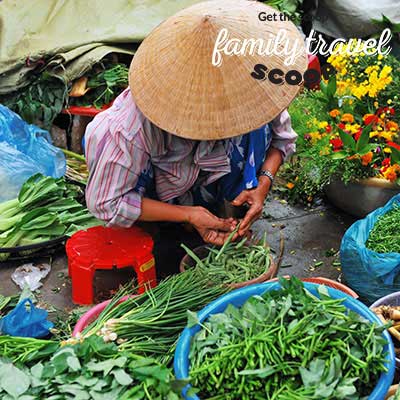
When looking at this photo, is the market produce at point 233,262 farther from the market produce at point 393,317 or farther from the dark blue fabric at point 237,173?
the market produce at point 393,317

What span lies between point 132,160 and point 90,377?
40.2 inches

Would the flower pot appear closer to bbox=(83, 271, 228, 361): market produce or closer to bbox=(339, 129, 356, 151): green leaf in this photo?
bbox=(339, 129, 356, 151): green leaf

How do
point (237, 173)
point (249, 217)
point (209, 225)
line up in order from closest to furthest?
point (209, 225) < point (249, 217) < point (237, 173)

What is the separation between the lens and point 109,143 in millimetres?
2562

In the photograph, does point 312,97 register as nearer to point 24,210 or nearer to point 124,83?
point 124,83

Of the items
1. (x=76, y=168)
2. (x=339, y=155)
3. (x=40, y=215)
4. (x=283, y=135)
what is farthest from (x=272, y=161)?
(x=76, y=168)

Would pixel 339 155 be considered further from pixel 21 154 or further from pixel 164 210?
pixel 21 154

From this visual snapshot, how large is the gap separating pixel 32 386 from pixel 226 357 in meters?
0.64

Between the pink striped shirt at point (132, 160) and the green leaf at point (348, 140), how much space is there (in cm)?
85

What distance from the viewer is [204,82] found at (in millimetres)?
2205

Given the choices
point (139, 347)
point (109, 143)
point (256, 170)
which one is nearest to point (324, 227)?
point (256, 170)

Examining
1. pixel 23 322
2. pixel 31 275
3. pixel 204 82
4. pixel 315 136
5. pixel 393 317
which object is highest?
pixel 204 82

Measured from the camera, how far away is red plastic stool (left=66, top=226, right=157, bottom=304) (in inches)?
108

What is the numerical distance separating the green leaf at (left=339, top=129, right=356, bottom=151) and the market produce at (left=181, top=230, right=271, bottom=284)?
90cm
